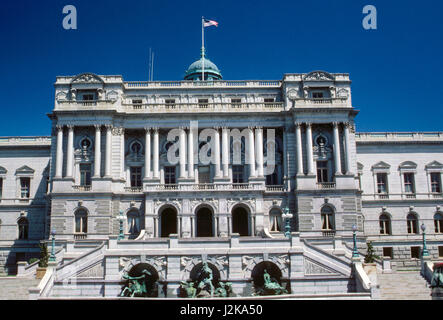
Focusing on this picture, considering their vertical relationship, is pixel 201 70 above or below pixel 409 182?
above

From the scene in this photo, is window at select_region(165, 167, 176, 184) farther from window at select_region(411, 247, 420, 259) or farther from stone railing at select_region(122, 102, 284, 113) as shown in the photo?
window at select_region(411, 247, 420, 259)

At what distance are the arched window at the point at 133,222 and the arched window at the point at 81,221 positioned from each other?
4417 mm

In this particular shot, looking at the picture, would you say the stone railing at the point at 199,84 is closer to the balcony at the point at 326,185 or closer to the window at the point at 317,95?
the window at the point at 317,95

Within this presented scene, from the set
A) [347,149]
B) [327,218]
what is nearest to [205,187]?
[327,218]

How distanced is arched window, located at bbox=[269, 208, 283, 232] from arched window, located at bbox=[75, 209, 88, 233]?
63.8ft

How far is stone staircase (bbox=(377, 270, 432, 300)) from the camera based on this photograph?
102 feet

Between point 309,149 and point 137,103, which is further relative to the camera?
point 137,103

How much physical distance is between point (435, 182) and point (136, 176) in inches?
1403

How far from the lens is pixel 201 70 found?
64.2 metres

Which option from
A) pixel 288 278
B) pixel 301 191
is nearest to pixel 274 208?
pixel 301 191

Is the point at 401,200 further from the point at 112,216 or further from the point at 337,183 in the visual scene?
the point at 112,216

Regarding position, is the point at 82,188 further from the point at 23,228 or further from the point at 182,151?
the point at 23,228

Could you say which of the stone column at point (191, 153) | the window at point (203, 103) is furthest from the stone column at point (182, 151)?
the window at point (203, 103)
